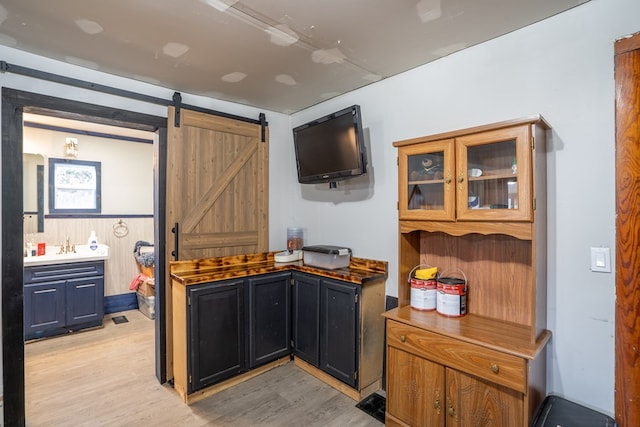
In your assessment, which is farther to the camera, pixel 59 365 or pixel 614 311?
pixel 59 365

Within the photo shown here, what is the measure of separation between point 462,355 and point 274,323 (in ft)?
5.59

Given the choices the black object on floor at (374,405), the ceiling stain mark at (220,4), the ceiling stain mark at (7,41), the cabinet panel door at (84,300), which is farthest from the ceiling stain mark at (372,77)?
the cabinet panel door at (84,300)

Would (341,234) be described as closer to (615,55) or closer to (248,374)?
(248,374)

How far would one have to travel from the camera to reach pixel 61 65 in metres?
2.30

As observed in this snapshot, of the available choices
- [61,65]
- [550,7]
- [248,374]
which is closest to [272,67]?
[61,65]

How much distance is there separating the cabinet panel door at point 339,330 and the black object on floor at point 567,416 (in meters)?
1.21

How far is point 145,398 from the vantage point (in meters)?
2.52

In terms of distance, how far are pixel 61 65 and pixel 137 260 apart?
3.05 m

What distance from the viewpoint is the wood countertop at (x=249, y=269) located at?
2547mm

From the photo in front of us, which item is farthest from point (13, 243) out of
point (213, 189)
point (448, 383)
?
point (448, 383)

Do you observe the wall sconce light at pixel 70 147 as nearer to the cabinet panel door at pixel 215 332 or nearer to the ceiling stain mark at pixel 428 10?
the cabinet panel door at pixel 215 332

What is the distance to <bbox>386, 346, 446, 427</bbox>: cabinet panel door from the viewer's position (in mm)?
1861

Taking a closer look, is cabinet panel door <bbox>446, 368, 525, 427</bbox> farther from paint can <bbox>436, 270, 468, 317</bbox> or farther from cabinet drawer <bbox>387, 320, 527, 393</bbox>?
paint can <bbox>436, 270, 468, 317</bbox>

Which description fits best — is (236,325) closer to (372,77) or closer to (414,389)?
(414,389)
